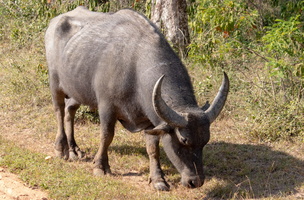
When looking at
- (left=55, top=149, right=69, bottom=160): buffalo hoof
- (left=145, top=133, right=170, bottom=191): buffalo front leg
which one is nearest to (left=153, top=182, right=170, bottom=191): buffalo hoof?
(left=145, top=133, right=170, bottom=191): buffalo front leg

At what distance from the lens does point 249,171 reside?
6316 mm

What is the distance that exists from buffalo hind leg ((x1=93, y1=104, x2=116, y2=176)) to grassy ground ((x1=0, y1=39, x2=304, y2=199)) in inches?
6.5

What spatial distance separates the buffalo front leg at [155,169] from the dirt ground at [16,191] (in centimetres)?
137

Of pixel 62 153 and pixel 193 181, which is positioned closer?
pixel 193 181

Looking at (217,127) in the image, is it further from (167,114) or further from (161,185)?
(167,114)

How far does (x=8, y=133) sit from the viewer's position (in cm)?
766

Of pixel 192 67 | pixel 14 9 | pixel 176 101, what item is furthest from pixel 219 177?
pixel 14 9

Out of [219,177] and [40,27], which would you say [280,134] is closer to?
[219,177]

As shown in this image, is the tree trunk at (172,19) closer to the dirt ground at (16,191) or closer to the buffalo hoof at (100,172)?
the buffalo hoof at (100,172)

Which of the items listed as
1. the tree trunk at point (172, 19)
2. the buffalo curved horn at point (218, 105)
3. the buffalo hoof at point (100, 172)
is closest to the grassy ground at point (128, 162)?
the buffalo hoof at point (100, 172)

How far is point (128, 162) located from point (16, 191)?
1.81 meters

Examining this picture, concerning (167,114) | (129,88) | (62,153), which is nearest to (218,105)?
(167,114)

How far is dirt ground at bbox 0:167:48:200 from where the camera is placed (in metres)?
5.25

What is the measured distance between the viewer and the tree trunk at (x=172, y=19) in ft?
31.2
